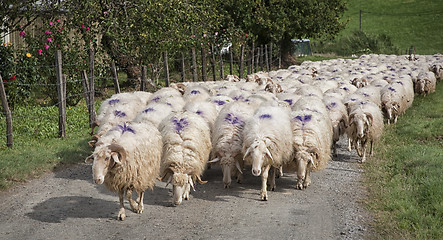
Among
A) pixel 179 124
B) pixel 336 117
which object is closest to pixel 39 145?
pixel 179 124

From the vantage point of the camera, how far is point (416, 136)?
12586 mm

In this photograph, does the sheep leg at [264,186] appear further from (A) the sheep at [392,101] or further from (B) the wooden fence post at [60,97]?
(A) the sheep at [392,101]

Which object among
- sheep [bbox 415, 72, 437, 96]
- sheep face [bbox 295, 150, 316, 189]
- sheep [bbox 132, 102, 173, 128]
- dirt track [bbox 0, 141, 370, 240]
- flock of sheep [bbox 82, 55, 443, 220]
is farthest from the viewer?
sheep [bbox 415, 72, 437, 96]

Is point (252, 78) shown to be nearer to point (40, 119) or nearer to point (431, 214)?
point (40, 119)

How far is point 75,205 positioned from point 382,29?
51808mm

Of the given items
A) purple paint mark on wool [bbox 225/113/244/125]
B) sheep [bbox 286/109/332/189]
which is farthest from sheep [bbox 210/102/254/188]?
sheep [bbox 286/109/332/189]

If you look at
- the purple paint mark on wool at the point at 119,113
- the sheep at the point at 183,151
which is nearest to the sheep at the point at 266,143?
the sheep at the point at 183,151

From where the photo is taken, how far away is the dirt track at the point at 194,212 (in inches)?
249

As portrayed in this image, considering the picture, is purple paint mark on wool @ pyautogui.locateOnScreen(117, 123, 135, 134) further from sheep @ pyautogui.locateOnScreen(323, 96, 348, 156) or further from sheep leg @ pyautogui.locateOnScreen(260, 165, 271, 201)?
sheep @ pyautogui.locateOnScreen(323, 96, 348, 156)

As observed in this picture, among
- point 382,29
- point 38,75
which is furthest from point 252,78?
point 382,29

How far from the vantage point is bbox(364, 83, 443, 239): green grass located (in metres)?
6.37

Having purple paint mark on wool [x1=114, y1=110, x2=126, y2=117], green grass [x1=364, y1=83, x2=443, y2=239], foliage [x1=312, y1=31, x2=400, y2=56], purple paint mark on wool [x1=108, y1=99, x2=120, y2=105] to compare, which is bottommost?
green grass [x1=364, y1=83, x2=443, y2=239]

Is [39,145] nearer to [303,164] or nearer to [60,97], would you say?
[60,97]

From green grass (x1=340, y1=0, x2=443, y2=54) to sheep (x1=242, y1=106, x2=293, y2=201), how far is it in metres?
39.6
